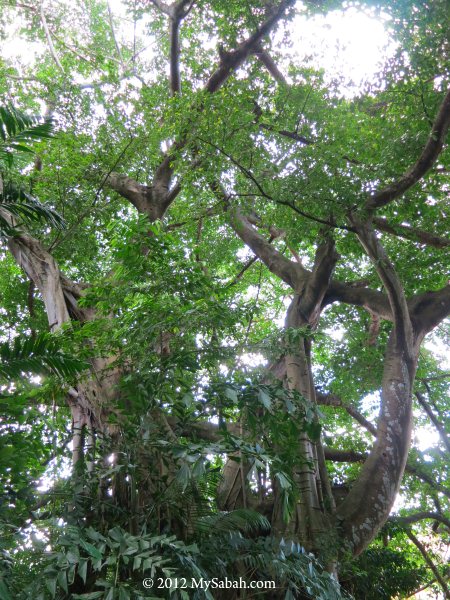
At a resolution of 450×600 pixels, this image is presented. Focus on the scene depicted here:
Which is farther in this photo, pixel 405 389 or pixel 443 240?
pixel 443 240

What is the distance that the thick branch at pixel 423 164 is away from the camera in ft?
15.8

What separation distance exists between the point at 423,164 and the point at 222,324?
3.21m

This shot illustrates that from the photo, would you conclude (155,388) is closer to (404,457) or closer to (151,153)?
(404,457)

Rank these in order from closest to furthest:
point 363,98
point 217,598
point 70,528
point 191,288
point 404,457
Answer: point 70,528 < point 217,598 < point 191,288 < point 404,457 < point 363,98

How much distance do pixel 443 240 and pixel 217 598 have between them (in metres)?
5.15

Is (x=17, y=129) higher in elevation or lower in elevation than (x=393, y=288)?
lower

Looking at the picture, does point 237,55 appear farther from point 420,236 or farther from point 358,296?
point 358,296

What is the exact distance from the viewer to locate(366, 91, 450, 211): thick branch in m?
4.83

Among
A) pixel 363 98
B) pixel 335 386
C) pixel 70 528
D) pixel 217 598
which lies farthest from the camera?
pixel 335 386

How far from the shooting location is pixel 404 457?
4.74 meters

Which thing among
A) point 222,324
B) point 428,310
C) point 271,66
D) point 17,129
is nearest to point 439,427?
point 428,310

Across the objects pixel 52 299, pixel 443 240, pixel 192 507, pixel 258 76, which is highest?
pixel 258 76

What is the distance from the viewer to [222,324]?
3.43m

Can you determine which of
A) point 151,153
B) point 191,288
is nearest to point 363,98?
point 151,153
